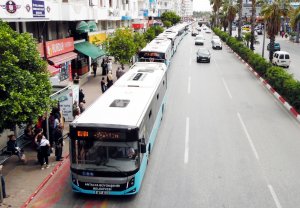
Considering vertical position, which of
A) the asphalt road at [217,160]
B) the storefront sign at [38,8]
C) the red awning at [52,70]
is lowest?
the asphalt road at [217,160]

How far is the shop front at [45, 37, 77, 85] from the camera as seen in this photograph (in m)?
24.6

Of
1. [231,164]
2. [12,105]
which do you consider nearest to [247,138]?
[231,164]

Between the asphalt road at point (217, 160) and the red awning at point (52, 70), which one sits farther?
the red awning at point (52, 70)

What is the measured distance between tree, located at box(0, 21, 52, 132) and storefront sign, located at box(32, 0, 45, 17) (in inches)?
326

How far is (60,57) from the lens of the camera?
26.8 metres

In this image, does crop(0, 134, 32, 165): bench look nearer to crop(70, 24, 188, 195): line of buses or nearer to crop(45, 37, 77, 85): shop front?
crop(70, 24, 188, 195): line of buses

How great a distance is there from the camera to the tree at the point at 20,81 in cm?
1195

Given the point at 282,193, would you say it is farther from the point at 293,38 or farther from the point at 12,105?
the point at 293,38

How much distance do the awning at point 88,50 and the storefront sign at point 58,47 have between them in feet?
5.67

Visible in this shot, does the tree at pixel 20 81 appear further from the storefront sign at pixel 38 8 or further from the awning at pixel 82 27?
the awning at pixel 82 27

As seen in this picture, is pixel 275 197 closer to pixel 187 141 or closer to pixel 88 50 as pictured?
pixel 187 141

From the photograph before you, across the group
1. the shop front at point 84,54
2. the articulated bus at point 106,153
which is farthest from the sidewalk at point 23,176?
the shop front at point 84,54

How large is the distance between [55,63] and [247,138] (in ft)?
44.8

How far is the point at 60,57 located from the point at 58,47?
72 centimetres
